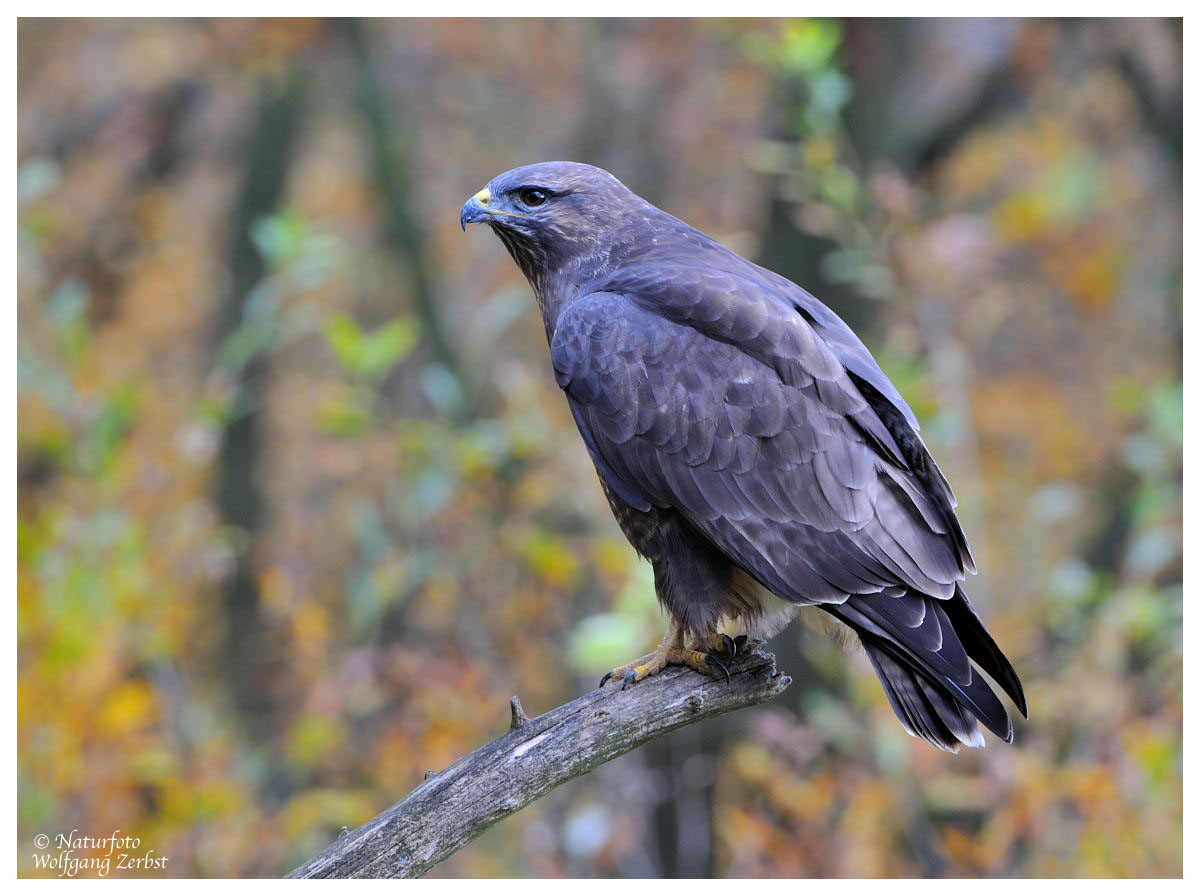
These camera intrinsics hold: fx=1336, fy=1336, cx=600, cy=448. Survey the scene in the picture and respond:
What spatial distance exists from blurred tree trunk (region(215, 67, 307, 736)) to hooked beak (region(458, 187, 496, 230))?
5.66 meters

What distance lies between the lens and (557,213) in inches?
173

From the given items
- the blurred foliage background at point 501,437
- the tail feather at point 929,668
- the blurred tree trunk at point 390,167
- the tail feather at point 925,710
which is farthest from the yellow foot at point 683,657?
the blurred tree trunk at point 390,167

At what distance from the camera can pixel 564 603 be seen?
7.13m

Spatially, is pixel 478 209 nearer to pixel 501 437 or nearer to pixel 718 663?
pixel 718 663

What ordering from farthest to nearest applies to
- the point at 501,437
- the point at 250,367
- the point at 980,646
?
the point at 250,367 < the point at 501,437 < the point at 980,646

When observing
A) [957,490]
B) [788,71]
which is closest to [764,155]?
[788,71]

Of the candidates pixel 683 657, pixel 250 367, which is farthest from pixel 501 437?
pixel 250 367

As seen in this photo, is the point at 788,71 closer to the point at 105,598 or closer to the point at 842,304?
the point at 842,304

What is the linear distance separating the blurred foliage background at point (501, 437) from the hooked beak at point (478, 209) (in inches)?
54.1

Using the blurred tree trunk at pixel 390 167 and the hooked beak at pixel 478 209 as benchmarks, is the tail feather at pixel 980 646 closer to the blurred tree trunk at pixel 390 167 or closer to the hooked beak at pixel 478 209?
the hooked beak at pixel 478 209

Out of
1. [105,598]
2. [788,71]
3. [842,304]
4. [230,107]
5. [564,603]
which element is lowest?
[564,603]

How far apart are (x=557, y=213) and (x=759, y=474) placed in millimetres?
1174

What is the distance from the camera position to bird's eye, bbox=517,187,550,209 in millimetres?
4418

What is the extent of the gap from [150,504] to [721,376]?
17.4 ft
